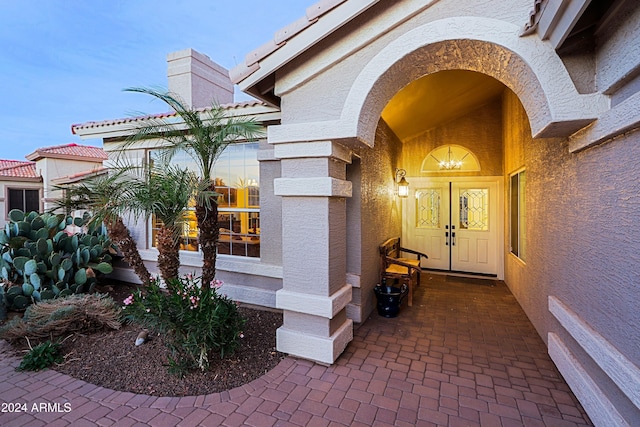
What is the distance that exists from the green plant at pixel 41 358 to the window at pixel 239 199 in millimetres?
2371

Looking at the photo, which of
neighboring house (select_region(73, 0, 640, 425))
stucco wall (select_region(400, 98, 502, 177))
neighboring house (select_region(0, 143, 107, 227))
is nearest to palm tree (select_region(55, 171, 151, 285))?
neighboring house (select_region(73, 0, 640, 425))

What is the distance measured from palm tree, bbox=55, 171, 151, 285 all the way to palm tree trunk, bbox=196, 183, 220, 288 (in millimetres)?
757

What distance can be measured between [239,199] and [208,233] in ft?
6.40

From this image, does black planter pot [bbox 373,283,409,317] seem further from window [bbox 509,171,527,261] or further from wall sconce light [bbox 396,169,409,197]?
wall sconce light [bbox 396,169,409,197]

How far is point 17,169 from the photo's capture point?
13.4 meters

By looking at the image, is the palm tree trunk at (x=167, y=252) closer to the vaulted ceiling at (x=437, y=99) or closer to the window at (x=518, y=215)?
the vaulted ceiling at (x=437, y=99)

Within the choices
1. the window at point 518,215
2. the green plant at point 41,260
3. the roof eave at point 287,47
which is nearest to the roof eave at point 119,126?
the roof eave at point 287,47

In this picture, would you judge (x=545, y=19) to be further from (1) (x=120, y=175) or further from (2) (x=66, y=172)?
(2) (x=66, y=172)

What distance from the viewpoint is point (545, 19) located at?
244 cm

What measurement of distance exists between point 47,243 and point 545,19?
288 inches

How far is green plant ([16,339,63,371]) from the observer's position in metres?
3.58

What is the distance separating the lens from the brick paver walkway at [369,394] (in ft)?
9.02

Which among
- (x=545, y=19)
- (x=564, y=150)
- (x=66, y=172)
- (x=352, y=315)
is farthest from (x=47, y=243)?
(x=66, y=172)

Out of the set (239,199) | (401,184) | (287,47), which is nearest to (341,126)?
(287,47)
